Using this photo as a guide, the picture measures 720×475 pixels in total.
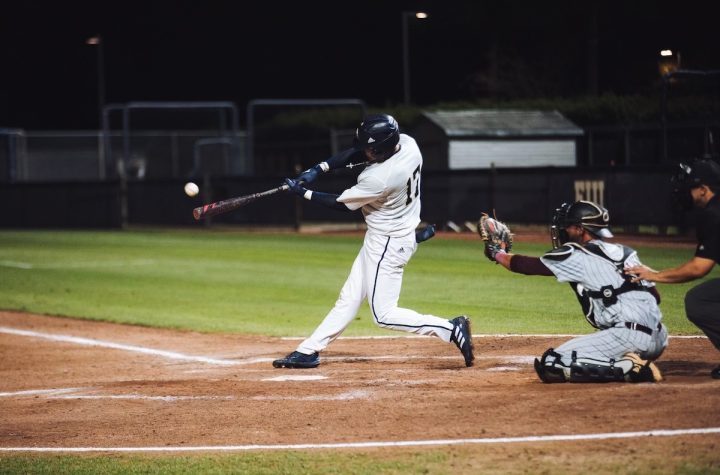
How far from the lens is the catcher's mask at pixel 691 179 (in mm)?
7535

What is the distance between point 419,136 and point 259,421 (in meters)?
23.0

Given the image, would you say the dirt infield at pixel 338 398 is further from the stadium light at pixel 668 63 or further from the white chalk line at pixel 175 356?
the stadium light at pixel 668 63

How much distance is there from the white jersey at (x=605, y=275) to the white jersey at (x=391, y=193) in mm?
1770

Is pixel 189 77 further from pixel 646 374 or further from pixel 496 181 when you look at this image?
pixel 646 374

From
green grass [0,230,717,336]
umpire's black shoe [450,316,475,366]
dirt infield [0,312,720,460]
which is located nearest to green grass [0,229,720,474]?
green grass [0,230,717,336]

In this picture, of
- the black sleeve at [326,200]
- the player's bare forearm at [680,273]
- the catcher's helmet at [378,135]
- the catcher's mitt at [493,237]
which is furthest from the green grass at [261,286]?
the player's bare forearm at [680,273]

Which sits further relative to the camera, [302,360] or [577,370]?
[302,360]

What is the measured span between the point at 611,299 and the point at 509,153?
69.9 ft

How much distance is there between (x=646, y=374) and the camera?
7734mm

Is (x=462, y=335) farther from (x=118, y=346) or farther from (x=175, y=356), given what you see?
(x=118, y=346)

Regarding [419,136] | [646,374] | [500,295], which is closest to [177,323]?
[500,295]

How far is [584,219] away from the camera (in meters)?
7.66

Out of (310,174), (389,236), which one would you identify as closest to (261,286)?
(310,174)

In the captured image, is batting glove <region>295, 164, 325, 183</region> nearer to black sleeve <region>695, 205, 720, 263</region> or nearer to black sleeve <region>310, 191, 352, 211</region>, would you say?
black sleeve <region>310, 191, 352, 211</region>
